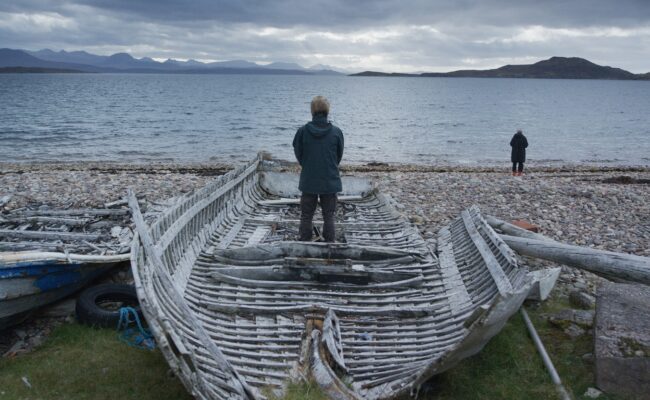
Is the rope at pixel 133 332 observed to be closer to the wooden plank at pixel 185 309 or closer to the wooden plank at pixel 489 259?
the wooden plank at pixel 185 309

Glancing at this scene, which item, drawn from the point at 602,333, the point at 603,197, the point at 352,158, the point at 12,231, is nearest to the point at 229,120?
the point at 352,158

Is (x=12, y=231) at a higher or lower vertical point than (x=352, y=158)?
higher

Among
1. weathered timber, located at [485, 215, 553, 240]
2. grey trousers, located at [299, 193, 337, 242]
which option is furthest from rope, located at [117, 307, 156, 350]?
weathered timber, located at [485, 215, 553, 240]

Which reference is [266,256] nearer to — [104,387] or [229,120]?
[104,387]

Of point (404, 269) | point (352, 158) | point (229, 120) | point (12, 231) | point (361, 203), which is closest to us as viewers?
point (404, 269)

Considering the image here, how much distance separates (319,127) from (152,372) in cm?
405

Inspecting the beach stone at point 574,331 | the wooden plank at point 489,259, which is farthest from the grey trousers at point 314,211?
the beach stone at point 574,331

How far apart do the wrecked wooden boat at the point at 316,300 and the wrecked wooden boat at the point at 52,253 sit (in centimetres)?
132

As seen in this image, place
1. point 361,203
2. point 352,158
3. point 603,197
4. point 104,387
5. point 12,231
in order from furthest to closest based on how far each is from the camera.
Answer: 1. point 352,158
2. point 603,197
3. point 361,203
4. point 12,231
5. point 104,387

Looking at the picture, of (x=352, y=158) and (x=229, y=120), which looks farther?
(x=229, y=120)

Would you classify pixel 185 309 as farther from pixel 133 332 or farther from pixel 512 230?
pixel 512 230

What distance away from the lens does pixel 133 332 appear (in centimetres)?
752

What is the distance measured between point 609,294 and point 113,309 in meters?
6.61

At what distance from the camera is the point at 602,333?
6273 mm
